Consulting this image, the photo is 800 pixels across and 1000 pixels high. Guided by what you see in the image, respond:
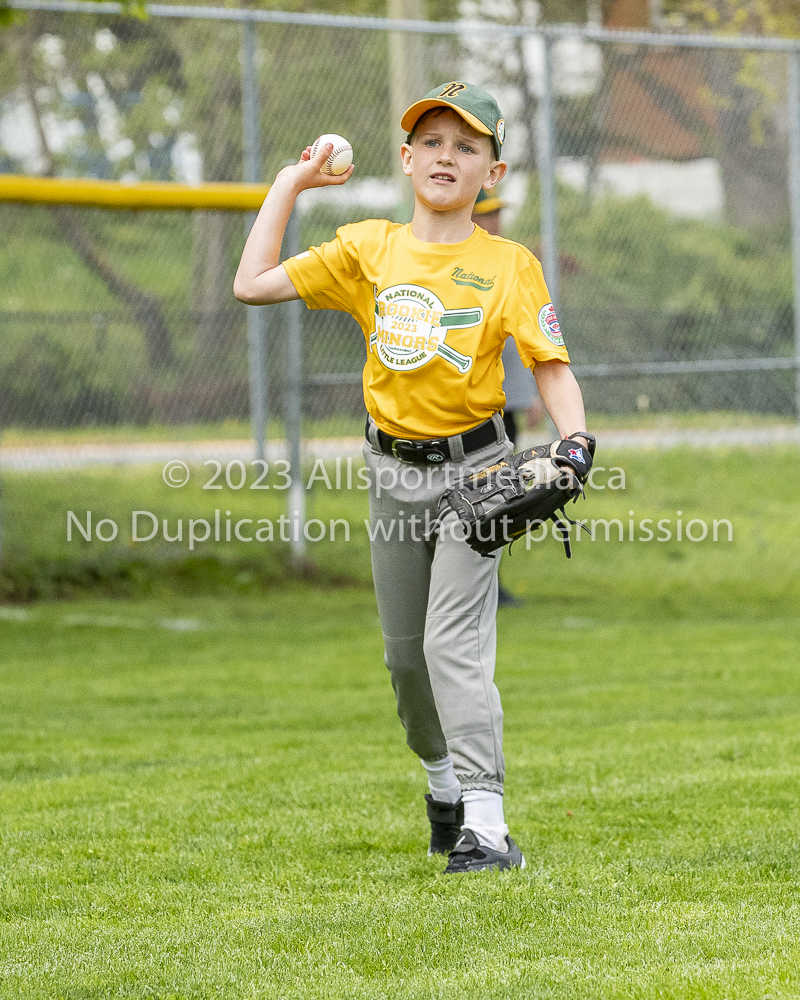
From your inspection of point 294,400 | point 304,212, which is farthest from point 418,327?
point 304,212

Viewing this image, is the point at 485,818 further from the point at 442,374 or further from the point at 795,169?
the point at 795,169

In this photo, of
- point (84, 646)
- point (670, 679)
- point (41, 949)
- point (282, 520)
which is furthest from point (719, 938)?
point (282, 520)

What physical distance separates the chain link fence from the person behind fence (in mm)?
5382

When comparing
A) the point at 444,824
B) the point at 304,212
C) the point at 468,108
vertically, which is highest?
the point at 304,212

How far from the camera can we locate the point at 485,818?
130 inches

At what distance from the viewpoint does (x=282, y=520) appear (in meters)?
9.48

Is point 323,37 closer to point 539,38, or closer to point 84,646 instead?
point 539,38

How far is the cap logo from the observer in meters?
3.34

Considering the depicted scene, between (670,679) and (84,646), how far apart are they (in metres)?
3.32

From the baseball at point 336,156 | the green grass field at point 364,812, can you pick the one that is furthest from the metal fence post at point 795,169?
the baseball at point 336,156

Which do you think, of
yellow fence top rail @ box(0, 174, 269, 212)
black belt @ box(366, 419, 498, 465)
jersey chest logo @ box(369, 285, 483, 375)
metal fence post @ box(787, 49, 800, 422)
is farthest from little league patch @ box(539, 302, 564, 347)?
metal fence post @ box(787, 49, 800, 422)

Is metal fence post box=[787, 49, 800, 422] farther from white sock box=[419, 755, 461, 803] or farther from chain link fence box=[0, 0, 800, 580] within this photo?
white sock box=[419, 755, 461, 803]

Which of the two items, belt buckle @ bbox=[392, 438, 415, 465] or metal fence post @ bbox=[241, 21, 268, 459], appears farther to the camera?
metal fence post @ bbox=[241, 21, 268, 459]

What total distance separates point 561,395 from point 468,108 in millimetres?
767
